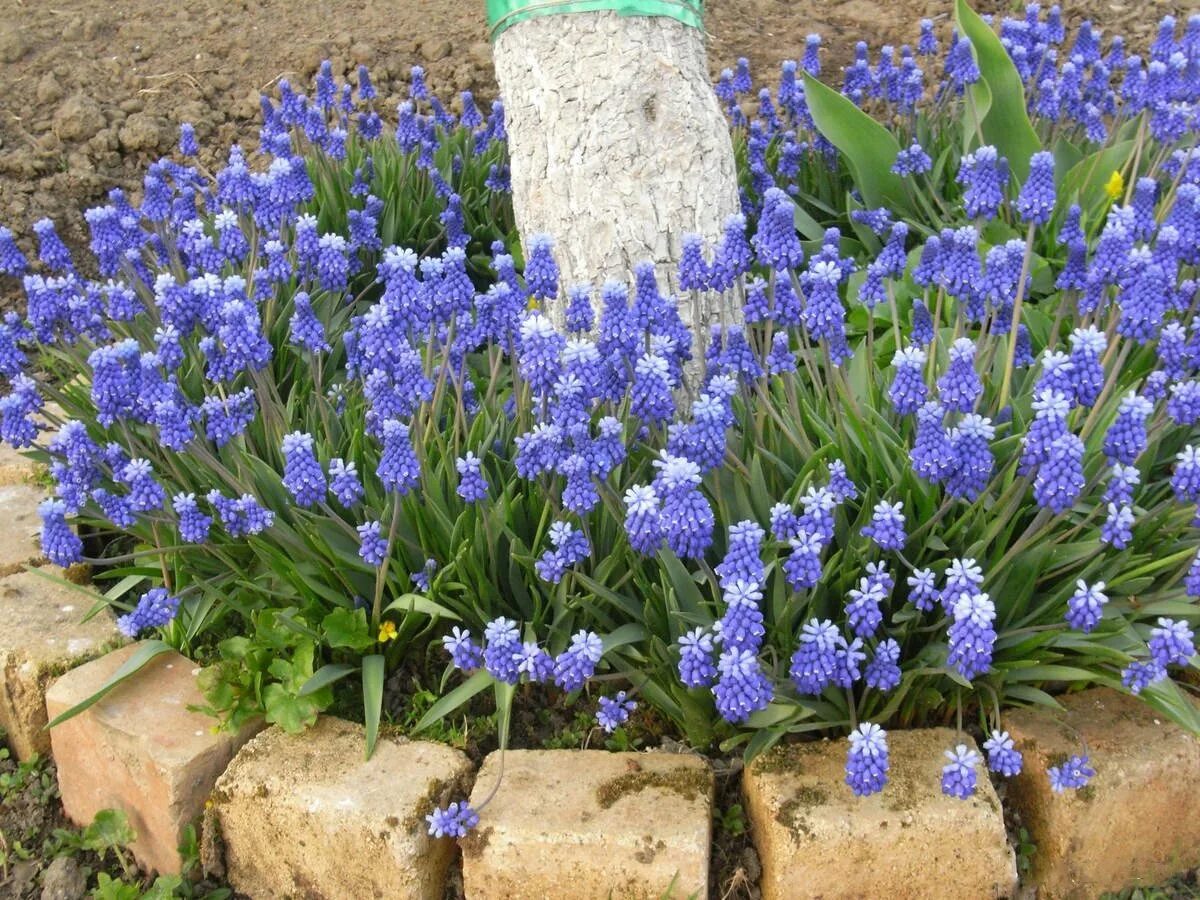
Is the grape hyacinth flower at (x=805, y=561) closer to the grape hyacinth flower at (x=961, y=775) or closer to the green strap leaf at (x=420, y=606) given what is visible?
the grape hyacinth flower at (x=961, y=775)

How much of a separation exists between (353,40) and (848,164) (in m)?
3.25

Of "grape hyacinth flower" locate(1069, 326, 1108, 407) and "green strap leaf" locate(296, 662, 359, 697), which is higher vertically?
"grape hyacinth flower" locate(1069, 326, 1108, 407)


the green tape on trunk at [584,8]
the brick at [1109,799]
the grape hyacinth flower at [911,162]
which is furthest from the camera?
the grape hyacinth flower at [911,162]

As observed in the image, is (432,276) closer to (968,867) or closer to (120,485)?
(120,485)

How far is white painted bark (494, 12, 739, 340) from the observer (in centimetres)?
346

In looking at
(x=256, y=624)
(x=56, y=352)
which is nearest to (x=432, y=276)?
(x=256, y=624)

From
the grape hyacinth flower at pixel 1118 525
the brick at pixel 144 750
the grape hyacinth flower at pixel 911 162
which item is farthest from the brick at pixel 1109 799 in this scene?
the grape hyacinth flower at pixel 911 162

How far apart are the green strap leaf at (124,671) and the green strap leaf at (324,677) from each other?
46cm

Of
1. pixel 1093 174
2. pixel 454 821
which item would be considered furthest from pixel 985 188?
pixel 454 821

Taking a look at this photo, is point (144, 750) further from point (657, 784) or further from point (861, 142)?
point (861, 142)

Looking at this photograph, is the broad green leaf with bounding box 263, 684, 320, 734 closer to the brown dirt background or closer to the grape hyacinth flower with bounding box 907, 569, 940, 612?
the grape hyacinth flower with bounding box 907, 569, 940, 612

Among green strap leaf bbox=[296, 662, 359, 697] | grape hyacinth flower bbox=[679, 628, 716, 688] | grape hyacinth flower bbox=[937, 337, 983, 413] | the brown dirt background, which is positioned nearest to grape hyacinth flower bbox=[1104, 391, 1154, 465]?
grape hyacinth flower bbox=[937, 337, 983, 413]

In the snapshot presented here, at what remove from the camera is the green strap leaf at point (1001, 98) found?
13.9 ft

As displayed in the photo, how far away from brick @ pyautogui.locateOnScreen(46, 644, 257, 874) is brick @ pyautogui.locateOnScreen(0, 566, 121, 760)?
0.11 m
